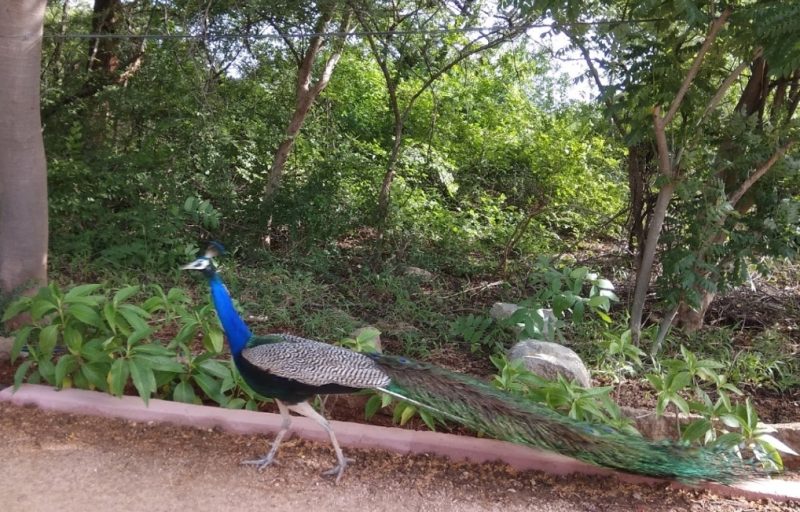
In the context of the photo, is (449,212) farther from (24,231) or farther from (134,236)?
(24,231)

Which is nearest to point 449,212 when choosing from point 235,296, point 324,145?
point 324,145

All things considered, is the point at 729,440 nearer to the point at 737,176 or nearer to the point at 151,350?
A: the point at 737,176

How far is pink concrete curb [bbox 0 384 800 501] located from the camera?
3115 mm

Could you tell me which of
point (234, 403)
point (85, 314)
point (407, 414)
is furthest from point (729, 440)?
point (85, 314)

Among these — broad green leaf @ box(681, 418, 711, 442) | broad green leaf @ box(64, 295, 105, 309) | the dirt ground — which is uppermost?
broad green leaf @ box(64, 295, 105, 309)

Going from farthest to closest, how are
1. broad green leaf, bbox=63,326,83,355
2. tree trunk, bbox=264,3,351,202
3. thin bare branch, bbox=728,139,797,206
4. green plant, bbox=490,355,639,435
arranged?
tree trunk, bbox=264,3,351,202 → thin bare branch, bbox=728,139,797,206 → broad green leaf, bbox=63,326,83,355 → green plant, bbox=490,355,639,435

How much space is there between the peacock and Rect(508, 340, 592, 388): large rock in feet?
3.13

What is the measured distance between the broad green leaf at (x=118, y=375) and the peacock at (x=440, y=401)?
65cm

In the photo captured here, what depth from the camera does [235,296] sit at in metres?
5.50

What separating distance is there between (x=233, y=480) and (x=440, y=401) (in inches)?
39.8

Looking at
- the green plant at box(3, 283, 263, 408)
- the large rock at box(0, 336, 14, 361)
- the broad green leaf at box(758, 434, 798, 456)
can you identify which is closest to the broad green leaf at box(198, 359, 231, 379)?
the green plant at box(3, 283, 263, 408)

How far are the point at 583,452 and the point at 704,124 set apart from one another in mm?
3148

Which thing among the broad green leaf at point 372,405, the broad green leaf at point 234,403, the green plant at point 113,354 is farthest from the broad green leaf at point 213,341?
the broad green leaf at point 372,405

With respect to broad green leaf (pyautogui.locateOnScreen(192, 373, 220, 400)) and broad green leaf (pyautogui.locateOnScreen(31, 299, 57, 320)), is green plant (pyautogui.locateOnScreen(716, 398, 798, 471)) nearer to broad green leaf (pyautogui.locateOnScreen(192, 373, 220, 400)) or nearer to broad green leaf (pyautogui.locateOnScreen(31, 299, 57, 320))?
broad green leaf (pyautogui.locateOnScreen(192, 373, 220, 400))
